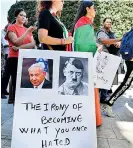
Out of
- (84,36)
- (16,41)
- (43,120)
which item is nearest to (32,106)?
(43,120)

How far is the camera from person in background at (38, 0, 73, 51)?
2.93 metres

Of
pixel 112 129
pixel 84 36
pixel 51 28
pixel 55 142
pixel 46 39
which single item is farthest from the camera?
pixel 112 129

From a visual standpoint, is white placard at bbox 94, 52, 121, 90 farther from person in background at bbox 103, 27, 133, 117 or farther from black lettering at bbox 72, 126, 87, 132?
black lettering at bbox 72, 126, 87, 132

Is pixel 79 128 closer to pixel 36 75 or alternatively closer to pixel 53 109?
pixel 53 109

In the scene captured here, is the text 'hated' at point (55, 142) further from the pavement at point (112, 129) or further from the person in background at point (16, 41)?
the person in background at point (16, 41)

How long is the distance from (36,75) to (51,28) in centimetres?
68

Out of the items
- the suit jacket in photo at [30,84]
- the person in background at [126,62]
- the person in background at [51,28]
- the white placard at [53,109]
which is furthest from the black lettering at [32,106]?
the person in background at [126,62]

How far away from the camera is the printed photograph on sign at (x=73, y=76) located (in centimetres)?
260

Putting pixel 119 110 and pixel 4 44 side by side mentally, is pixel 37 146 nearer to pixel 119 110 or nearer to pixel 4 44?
pixel 119 110

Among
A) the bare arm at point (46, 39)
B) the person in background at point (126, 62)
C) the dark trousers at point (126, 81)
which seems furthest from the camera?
the dark trousers at point (126, 81)

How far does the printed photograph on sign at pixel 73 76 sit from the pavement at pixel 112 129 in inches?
34.5

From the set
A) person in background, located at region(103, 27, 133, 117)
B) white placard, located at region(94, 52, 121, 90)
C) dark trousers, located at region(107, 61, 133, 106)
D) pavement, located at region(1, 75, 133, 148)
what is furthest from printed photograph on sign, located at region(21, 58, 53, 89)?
dark trousers, located at region(107, 61, 133, 106)

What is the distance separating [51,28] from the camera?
9.92 feet

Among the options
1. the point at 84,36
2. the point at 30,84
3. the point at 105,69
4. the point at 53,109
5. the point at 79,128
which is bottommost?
the point at 79,128
